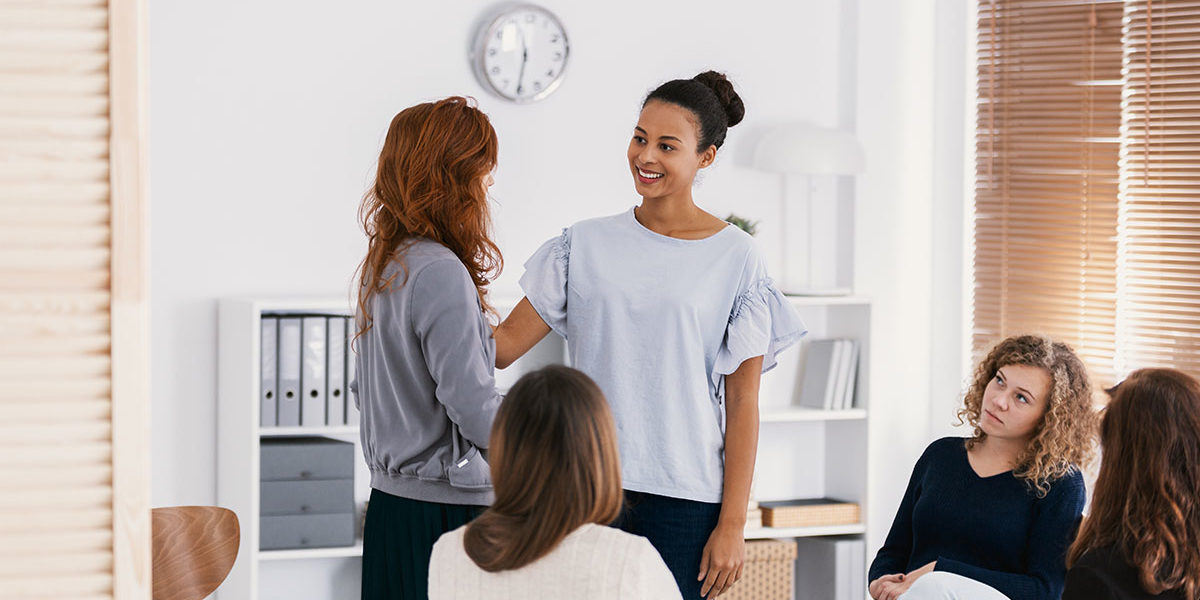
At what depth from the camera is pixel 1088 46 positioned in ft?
13.0

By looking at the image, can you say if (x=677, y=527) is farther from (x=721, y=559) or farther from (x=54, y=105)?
(x=54, y=105)

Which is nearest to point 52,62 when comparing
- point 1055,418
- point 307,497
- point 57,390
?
point 57,390

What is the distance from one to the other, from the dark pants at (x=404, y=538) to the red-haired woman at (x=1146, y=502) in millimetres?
970


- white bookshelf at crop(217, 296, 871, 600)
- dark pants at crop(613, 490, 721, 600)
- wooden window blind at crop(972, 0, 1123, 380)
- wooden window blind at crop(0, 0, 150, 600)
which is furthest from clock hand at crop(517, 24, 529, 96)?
wooden window blind at crop(0, 0, 150, 600)

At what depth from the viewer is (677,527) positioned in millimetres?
2039

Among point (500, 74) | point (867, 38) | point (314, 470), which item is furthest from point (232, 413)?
point (867, 38)

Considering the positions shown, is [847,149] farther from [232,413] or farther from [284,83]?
[232,413]

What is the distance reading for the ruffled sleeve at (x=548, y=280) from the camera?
2.12 m

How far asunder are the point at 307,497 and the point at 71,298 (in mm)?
2186

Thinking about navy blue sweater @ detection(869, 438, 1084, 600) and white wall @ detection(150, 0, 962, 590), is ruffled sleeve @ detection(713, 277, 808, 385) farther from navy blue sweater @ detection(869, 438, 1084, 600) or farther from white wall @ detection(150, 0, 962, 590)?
white wall @ detection(150, 0, 962, 590)

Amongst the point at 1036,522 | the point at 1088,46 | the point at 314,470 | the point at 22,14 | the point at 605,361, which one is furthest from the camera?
the point at 1088,46

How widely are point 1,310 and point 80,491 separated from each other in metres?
0.24

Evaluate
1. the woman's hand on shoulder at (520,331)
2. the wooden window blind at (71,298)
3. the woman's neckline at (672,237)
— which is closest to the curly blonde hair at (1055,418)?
the woman's neckline at (672,237)

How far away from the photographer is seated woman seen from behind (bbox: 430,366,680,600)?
1.52m
